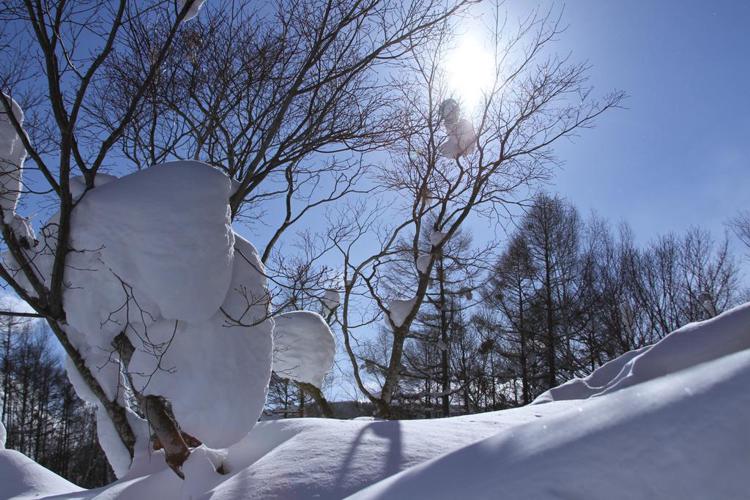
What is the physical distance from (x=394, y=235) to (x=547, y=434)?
6231 millimetres

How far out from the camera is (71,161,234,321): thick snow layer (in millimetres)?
2789

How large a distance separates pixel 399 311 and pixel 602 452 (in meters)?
6.08

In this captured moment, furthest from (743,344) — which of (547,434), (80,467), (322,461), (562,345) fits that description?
(80,467)

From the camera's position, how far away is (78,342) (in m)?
3.83

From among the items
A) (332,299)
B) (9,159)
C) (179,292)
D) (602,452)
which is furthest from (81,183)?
(332,299)

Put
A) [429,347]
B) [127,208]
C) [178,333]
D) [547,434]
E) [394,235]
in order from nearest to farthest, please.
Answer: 1. [547,434]
2. [127,208]
3. [178,333]
4. [394,235]
5. [429,347]

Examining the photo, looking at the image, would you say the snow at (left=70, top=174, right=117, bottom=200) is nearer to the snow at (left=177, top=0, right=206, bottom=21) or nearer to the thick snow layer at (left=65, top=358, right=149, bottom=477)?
the snow at (left=177, top=0, right=206, bottom=21)

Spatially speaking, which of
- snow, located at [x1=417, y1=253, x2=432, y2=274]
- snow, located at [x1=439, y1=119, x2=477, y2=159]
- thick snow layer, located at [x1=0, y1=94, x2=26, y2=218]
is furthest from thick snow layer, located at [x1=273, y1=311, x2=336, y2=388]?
snow, located at [x1=439, y1=119, x2=477, y2=159]

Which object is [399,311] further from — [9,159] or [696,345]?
[696,345]

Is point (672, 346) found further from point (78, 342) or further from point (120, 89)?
point (120, 89)

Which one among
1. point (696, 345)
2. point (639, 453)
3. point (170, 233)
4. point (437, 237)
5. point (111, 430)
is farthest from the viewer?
point (437, 237)

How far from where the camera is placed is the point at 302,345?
5.59 metres

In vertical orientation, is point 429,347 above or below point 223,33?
below

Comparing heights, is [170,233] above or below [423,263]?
below
